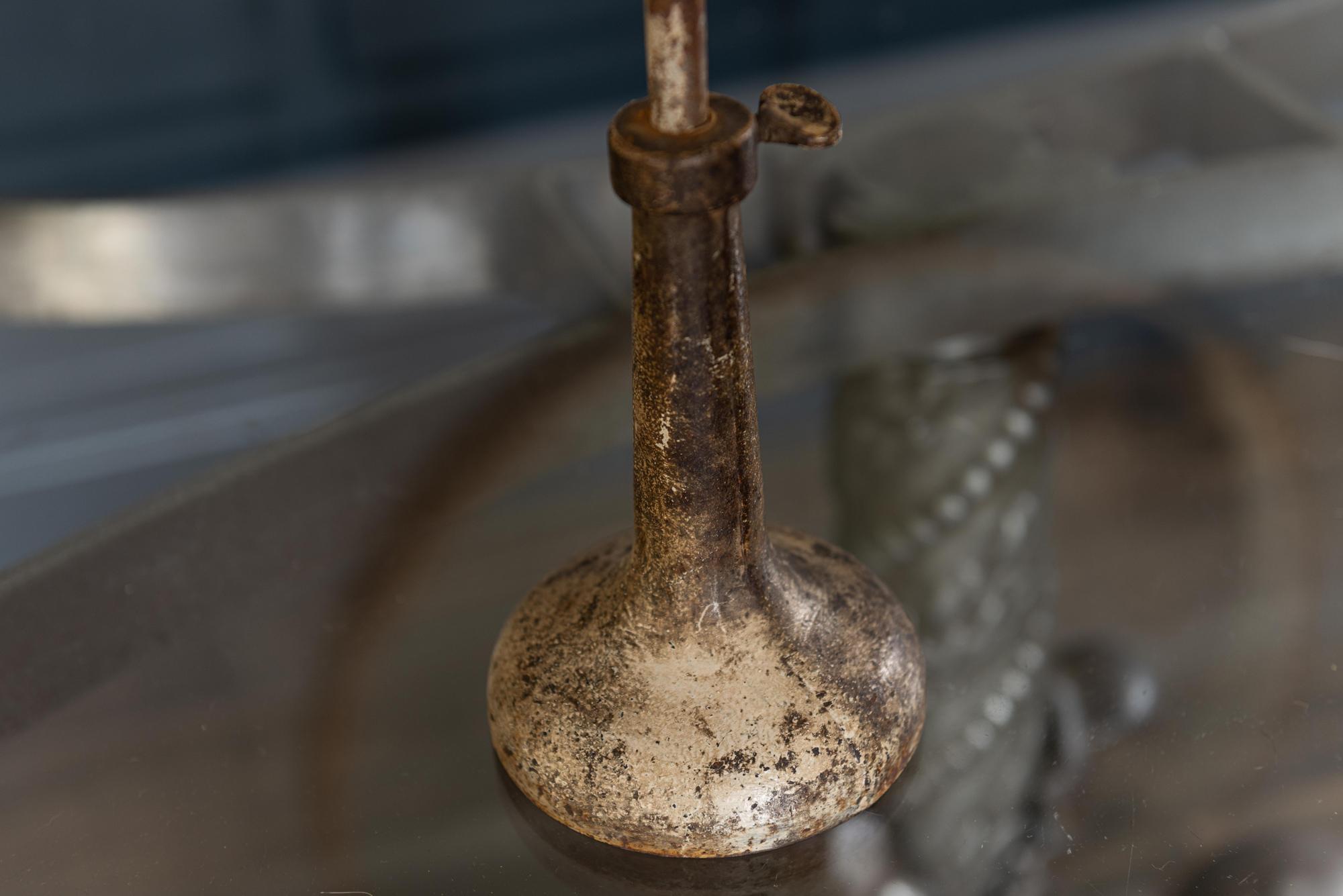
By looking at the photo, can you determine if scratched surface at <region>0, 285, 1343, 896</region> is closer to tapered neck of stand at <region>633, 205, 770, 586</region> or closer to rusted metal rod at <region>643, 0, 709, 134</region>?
tapered neck of stand at <region>633, 205, 770, 586</region>

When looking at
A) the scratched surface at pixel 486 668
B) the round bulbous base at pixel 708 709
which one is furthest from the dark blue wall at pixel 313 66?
the round bulbous base at pixel 708 709

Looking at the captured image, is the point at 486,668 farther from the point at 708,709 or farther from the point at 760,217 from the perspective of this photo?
the point at 760,217

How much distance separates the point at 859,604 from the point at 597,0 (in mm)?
1003

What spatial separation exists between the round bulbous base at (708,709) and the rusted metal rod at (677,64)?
4.9 inches

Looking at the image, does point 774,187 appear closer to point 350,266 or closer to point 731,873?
point 350,266

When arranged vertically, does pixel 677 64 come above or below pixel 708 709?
above

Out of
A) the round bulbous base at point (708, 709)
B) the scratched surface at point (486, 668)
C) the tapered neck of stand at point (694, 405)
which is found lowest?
the scratched surface at point (486, 668)

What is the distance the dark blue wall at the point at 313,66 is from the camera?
1.21m

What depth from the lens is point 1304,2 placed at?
2.67ft

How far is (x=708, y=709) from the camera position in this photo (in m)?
0.40

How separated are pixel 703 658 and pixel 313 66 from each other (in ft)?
3.31

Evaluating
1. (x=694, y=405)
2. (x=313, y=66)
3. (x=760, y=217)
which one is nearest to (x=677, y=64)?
(x=694, y=405)

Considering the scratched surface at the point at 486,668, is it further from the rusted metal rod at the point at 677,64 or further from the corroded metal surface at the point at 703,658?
the rusted metal rod at the point at 677,64

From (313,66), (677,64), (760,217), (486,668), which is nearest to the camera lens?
(677,64)
